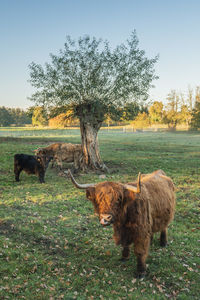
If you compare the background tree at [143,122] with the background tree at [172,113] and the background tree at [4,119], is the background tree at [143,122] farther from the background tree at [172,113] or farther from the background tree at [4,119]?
the background tree at [4,119]

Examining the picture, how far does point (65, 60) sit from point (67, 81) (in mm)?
1552

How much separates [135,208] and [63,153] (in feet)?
43.6

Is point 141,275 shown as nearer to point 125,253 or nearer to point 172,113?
point 125,253

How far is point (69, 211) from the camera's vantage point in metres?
9.90

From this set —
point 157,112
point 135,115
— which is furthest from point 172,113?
point 135,115

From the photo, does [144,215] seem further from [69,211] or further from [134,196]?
[69,211]

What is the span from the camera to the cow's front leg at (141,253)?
18.0 ft

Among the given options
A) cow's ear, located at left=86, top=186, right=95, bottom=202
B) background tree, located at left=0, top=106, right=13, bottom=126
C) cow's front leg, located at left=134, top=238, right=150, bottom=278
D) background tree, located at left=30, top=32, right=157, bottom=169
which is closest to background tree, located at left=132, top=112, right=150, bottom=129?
background tree, located at left=0, top=106, right=13, bottom=126

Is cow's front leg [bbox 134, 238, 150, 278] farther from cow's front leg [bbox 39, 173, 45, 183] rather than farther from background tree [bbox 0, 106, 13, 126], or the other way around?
background tree [bbox 0, 106, 13, 126]

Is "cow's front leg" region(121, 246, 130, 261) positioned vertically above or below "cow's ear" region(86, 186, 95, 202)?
below

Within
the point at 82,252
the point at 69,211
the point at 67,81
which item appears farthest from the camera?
the point at 67,81

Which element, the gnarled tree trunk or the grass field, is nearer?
the grass field

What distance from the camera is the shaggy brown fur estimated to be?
1794 centimetres

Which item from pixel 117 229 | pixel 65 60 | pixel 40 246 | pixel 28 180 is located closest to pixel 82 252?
pixel 40 246
